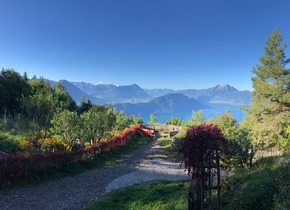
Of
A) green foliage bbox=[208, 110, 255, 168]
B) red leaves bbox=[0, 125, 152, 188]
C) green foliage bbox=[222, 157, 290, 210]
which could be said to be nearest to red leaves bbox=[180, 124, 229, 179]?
green foliage bbox=[222, 157, 290, 210]

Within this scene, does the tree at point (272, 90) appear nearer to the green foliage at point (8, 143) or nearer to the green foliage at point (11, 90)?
the green foliage at point (8, 143)

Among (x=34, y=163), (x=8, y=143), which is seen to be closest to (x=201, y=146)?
(x=34, y=163)

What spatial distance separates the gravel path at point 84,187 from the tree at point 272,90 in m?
15.8

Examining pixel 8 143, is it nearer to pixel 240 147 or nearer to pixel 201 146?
pixel 201 146

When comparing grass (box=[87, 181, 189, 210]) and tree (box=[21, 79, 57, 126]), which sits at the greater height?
tree (box=[21, 79, 57, 126])

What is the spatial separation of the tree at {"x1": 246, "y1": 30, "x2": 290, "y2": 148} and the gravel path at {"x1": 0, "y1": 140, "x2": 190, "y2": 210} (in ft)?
51.8

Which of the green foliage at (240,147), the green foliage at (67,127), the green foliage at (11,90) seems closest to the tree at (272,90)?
the green foliage at (240,147)

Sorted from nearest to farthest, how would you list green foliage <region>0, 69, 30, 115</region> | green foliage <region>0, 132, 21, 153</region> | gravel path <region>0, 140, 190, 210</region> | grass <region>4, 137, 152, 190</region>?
gravel path <region>0, 140, 190, 210</region>
grass <region>4, 137, 152, 190</region>
green foliage <region>0, 132, 21, 153</region>
green foliage <region>0, 69, 30, 115</region>

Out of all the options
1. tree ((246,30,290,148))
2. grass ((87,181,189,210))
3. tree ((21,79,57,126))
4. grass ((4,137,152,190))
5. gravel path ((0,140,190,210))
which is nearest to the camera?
grass ((87,181,189,210))

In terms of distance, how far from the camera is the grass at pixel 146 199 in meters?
7.72

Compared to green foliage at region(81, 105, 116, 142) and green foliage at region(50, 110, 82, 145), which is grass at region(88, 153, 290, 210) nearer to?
green foliage at region(50, 110, 82, 145)

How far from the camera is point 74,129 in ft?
55.3

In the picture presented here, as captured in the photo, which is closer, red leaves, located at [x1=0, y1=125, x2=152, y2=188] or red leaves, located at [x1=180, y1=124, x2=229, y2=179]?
red leaves, located at [x1=180, y1=124, x2=229, y2=179]

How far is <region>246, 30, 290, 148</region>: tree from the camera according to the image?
26189 millimetres
